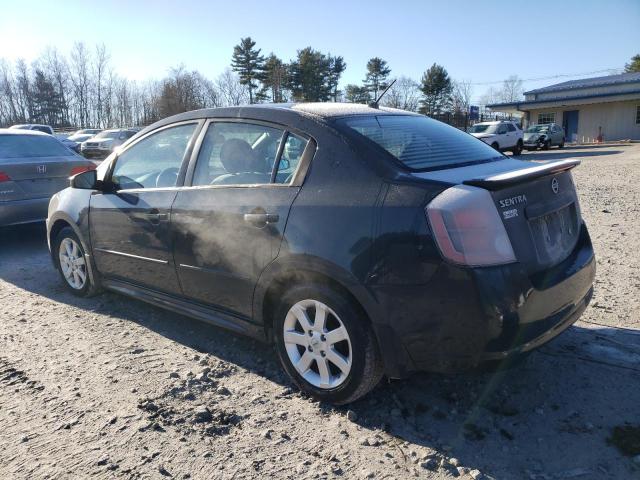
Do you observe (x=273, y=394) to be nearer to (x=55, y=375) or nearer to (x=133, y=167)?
(x=55, y=375)

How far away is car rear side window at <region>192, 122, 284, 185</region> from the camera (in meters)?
3.33

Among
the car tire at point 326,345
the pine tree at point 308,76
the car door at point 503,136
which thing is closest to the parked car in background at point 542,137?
the car door at point 503,136

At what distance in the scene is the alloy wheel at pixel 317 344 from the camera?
2887mm

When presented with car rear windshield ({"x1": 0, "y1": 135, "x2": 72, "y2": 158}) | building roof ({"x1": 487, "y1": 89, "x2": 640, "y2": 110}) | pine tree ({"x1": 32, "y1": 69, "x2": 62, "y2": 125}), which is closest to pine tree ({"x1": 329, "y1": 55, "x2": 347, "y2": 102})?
building roof ({"x1": 487, "y1": 89, "x2": 640, "y2": 110})

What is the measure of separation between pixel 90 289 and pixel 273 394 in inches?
100

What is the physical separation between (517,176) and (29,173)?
618cm

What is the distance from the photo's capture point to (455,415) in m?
2.90

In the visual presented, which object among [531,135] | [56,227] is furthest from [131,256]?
[531,135]

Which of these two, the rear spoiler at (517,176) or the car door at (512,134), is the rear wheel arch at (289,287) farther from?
the car door at (512,134)

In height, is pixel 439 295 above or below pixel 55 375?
above

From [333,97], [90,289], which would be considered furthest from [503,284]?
[333,97]

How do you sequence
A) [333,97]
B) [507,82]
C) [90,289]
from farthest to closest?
1. [507,82]
2. [333,97]
3. [90,289]

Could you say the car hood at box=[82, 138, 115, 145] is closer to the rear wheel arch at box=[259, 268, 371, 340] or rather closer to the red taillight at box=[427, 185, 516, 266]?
the rear wheel arch at box=[259, 268, 371, 340]

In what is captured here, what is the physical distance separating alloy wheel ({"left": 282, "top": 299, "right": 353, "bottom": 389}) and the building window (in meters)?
41.8
